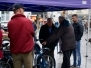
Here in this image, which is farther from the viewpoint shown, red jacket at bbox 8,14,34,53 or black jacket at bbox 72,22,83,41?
black jacket at bbox 72,22,83,41

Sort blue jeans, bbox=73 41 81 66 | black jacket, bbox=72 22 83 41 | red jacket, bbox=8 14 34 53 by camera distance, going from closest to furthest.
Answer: red jacket, bbox=8 14 34 53 → black jacket, bbox=72 22 83 41 → blue jeans, bbox=73 41 81 66

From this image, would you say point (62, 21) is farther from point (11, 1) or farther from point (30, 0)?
point (11, 1)

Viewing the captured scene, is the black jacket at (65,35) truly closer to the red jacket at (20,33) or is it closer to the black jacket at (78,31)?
the black jacket at (78,31)

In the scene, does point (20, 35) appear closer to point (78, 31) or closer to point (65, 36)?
point (65, 36)

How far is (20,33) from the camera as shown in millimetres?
5559

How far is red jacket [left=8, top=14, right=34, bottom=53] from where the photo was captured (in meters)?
5.56

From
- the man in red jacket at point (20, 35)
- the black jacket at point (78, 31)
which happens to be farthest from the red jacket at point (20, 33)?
the black jacket at point (78, 31)

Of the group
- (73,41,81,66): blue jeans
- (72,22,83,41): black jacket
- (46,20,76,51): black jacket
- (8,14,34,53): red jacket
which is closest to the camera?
(8,14,34,53): red jacket

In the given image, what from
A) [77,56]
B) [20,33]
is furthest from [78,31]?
[20,33]

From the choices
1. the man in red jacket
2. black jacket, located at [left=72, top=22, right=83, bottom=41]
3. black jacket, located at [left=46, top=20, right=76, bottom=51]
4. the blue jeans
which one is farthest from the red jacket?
the blue jeans

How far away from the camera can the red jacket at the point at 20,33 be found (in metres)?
5.56

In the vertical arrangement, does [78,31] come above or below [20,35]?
below

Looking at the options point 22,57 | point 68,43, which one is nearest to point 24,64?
point 22,57

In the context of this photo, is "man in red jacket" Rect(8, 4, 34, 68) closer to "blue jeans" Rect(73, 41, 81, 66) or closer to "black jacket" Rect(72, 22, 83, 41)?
"black jacket" Rect(72, 22, 83, 41)
